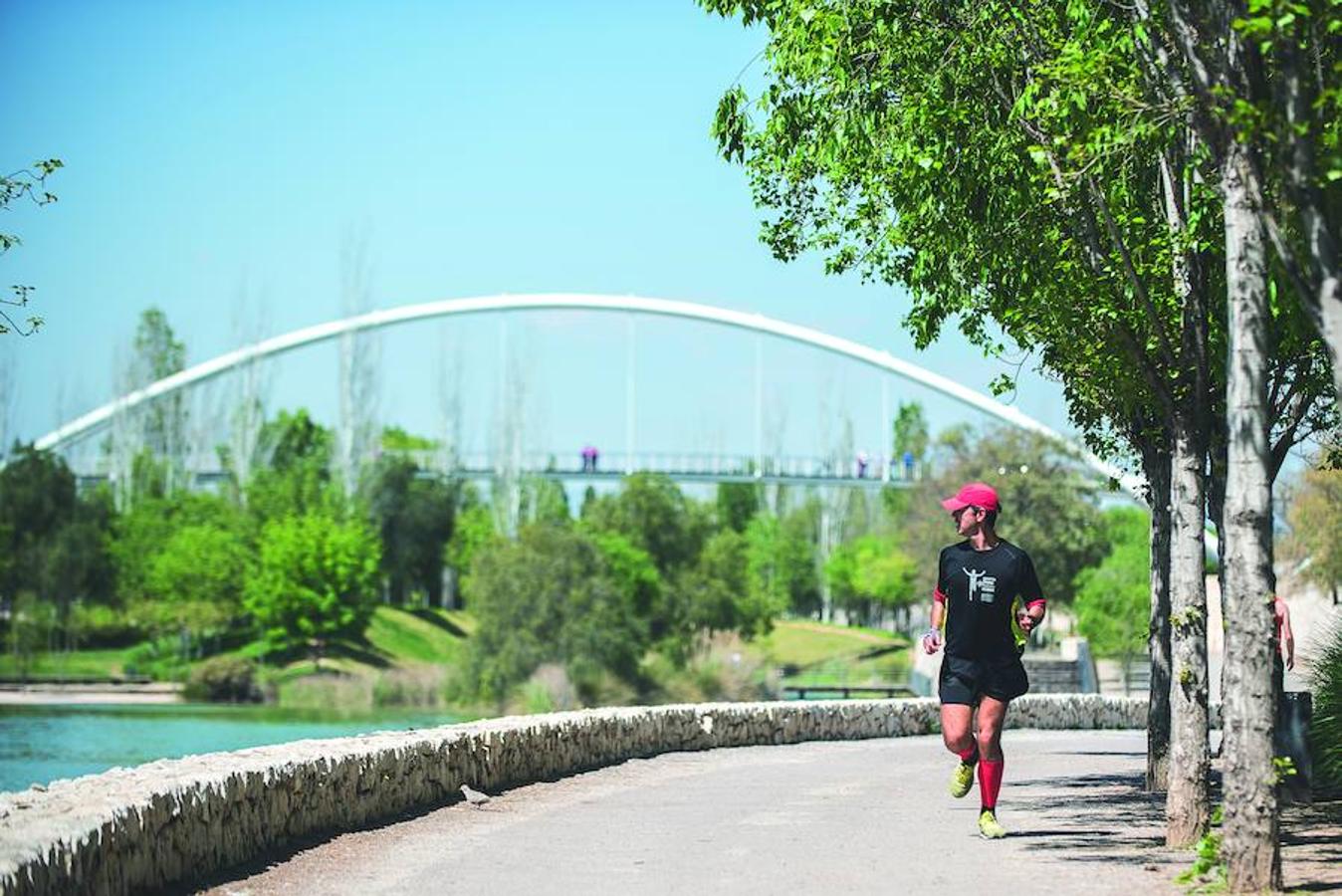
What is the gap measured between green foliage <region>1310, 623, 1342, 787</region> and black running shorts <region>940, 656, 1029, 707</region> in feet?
16.9

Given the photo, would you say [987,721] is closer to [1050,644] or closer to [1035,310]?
[1035,310]

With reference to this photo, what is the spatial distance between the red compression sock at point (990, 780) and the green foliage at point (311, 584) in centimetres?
7012

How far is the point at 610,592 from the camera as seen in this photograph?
67312 millimetres

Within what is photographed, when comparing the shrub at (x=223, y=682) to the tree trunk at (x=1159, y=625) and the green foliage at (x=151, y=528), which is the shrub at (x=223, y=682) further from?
the tree trunk at (x=1159, y=625)

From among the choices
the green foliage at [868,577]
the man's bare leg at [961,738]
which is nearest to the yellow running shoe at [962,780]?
the man's bare leg at [961,738]

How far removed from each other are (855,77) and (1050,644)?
54.0 metres

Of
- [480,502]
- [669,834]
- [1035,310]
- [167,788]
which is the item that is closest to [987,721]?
[669,834]

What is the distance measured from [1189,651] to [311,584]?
235 ft

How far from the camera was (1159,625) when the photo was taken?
1584 cm

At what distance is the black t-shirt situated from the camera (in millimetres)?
11883

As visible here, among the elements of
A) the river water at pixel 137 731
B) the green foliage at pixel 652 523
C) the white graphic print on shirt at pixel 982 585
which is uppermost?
the green foliage at pixel 652 523

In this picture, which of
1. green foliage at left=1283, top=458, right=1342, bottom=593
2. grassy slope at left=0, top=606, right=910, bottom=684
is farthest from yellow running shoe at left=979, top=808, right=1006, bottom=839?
grassy slope at left=0, top=606, right=910, bottom=684

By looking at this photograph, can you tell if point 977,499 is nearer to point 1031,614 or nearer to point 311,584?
point 1031,614

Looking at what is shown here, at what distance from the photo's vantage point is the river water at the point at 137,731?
43062mm
